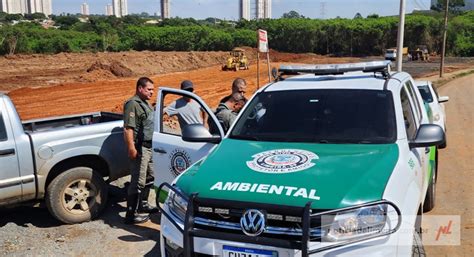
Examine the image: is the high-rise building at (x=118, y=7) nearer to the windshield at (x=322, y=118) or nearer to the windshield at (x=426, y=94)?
the windshield at (x=426, y=94)

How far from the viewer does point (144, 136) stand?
238 inches

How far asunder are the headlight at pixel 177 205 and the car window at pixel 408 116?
2006 millimetres

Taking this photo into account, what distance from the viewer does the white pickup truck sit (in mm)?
5691

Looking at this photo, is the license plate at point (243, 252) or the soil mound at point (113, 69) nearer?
the license plate at point (243, 252)

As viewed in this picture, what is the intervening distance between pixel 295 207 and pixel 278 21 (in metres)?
75.2

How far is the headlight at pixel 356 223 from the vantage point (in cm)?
306

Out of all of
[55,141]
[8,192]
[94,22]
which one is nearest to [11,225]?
[8,192]

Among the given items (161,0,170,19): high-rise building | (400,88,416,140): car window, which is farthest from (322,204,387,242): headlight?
(161,0,170,19): high-rise building

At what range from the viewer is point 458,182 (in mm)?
7602

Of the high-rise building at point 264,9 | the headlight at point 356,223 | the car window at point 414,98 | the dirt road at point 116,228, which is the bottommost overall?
the dirt road at point 116,228

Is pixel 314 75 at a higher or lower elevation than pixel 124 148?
higher

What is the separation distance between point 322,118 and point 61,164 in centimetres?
349

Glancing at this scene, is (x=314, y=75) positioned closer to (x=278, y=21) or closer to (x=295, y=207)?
(x=295, y=207)

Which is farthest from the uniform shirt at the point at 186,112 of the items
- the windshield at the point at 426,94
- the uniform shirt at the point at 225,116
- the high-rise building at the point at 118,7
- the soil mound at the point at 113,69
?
the high-rise building at the point at 118,7
